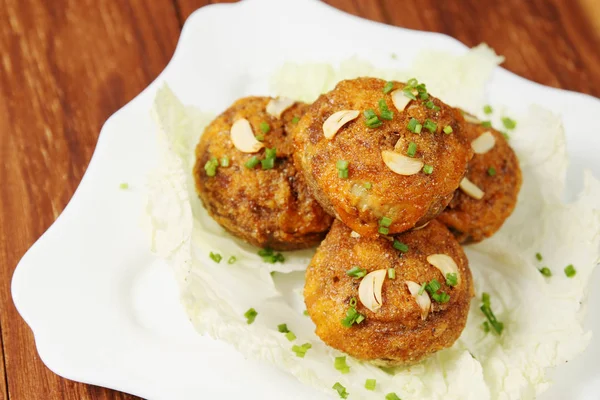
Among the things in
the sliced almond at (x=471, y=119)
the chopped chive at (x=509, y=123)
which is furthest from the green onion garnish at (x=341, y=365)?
the chopped chive at (x=509, y=123)

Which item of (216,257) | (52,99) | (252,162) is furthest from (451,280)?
(52,99)

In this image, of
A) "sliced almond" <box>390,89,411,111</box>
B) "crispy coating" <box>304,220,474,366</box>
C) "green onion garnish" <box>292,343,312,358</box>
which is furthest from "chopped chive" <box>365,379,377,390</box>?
"sliced almond" <box>390,89,411,111</box>

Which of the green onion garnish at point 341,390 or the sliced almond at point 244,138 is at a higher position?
the sliced almond at point 244,138

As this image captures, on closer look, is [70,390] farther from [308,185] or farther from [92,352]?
[308,185]

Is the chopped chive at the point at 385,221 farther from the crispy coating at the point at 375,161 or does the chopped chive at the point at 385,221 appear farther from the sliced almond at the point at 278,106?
the sliced almond at the point at 278,106

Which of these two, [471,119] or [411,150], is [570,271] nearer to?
[471,119]

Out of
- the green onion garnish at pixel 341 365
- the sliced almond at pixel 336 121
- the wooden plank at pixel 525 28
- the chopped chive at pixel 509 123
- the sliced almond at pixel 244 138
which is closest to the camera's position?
the sliced almond at pixel 336 121

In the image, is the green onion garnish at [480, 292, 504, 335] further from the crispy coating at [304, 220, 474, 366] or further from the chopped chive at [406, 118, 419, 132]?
the chopped chive at [406, 118, 419, 132]
